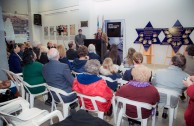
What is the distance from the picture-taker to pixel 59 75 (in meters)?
2.43

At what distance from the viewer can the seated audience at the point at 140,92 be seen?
1809 mm

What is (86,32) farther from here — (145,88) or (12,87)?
(145,88)

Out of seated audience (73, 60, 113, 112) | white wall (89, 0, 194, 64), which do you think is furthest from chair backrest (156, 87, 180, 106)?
white wall (89, 0, 194, 64)

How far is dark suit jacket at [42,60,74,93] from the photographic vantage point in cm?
243

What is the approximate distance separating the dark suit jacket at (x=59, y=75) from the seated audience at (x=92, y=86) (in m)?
0.30

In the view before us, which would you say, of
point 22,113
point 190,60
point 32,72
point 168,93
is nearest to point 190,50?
point 190,60

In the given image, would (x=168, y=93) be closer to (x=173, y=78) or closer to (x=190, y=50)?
(x=173, y=78)

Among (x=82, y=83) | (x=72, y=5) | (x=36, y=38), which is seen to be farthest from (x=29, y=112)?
(x=36, y=38)

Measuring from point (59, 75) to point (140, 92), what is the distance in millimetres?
1227

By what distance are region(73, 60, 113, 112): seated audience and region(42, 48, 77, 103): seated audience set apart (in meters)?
0.31

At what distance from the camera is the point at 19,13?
8703mm

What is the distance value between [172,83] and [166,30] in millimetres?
4403

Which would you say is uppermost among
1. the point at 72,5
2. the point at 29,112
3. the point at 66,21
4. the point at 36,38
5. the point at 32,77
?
the point at 72,5

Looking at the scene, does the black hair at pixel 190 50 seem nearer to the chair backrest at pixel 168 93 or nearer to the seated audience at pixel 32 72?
the chair backrest at pixel 168 93
